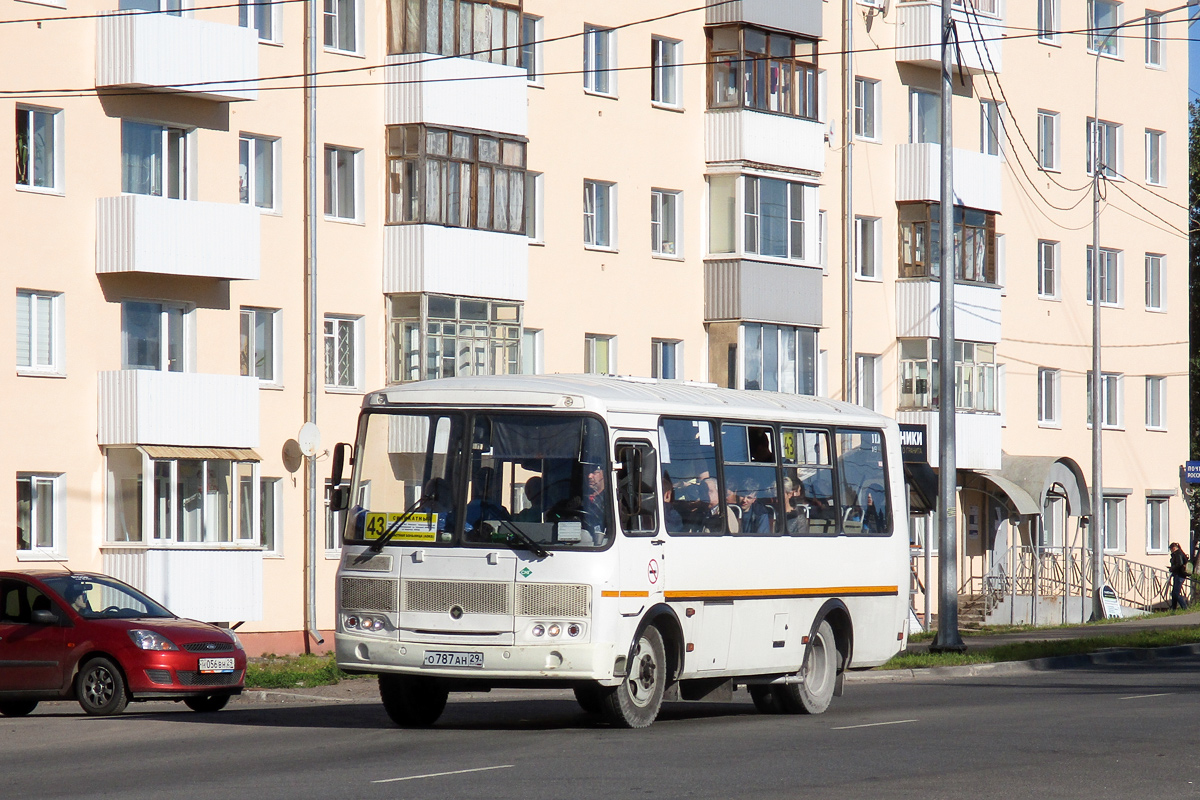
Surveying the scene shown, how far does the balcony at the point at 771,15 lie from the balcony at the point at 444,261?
782 centimetres

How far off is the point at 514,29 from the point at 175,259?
832cm

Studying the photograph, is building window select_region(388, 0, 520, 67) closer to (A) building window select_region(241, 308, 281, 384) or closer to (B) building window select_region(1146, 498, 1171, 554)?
(A) building window select_region(241, 308, 281, 384)

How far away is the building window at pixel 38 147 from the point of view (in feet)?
97.1

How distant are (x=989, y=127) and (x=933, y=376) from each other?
21.6 feet

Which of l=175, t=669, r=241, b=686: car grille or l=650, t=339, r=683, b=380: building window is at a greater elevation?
l=650, t=339, r=683, b=380: building window

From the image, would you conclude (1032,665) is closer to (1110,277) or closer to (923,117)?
(923,117)

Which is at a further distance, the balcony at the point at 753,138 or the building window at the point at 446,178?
the balcony at the point at 753,138

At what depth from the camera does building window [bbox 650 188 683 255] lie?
129 feet

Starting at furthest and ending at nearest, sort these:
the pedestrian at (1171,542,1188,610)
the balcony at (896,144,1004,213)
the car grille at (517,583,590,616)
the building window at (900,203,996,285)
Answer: the pedestrian at (1171,542,1188,610)
the building window at (900,203,996,285)
the balcony at (896,144,1004,213)
the car grille at (517,583,590,616)

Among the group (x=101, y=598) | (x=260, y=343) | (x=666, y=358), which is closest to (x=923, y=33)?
(x=666, y=358)

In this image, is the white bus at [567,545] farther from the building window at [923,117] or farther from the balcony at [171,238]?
the building window at [923,117]

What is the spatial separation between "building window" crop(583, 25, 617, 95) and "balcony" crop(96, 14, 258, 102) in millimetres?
8500

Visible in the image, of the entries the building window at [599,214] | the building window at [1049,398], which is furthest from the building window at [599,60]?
the building window at [1049,398]

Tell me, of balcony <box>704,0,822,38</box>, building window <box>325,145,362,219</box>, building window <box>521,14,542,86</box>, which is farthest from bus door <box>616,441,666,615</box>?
balcony <box>704,0,822,38</box>
